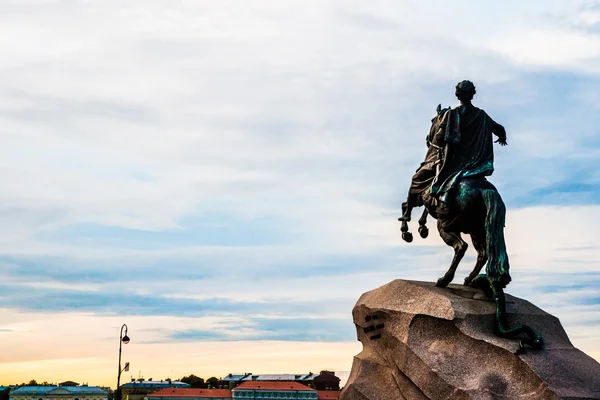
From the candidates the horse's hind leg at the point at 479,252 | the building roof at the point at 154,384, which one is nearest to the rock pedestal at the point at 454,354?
the horse's hind leg at the point at 479,252

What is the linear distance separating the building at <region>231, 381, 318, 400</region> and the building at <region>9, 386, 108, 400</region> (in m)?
43.7

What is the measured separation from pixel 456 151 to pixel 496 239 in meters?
2.17

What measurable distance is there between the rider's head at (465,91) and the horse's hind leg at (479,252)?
111 inches

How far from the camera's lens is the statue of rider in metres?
16.6

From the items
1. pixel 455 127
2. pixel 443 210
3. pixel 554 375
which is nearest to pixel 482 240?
pixel 443 210

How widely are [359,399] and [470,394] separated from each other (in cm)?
277

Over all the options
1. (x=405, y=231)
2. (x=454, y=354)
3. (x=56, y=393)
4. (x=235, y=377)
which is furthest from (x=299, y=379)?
(x=454, y=354)

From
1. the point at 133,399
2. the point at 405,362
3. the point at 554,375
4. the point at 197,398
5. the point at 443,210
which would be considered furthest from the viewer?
the point at 133,399

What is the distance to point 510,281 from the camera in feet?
50.8

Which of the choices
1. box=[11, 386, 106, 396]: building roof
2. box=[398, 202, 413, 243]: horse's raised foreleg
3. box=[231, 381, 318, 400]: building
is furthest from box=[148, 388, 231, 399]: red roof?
box=[398, 202, 413, 243]: horse's raised foreleg

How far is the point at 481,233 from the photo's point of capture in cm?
1659

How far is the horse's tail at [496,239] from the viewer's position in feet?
50.4

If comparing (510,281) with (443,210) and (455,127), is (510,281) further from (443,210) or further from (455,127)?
(455,127)

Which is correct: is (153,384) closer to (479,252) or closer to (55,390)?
A: (55,390)
